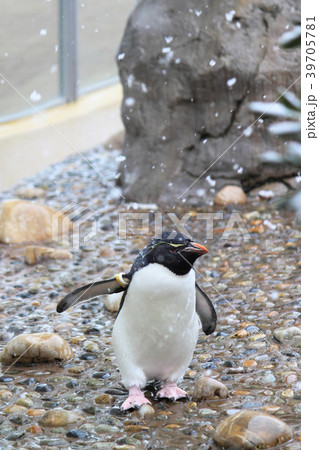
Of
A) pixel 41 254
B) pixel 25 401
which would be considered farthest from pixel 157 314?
pixel 41 254

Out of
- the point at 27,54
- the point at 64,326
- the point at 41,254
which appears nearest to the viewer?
the point at 64,326

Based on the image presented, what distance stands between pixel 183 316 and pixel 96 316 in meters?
0.63

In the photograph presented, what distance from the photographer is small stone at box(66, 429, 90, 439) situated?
56.7 inches

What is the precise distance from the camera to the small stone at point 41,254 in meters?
2.62

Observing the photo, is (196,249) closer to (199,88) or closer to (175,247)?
(175,247)

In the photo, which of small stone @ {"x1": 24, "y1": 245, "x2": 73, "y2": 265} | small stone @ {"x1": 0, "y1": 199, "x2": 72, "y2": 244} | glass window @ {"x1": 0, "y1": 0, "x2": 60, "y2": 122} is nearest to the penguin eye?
small stone @ {"x1": 24, "y1": 245, "x2": 73, "y2": 265}

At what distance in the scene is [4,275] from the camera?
2.52 m

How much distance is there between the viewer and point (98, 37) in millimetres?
4445

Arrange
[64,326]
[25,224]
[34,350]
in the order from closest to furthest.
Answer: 1. [34,350]
2. [64,326]
3. [25,224]

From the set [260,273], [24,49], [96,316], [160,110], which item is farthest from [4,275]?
[24,49]

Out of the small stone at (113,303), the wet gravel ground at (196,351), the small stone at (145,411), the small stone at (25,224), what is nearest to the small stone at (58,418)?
the wet gravel ground at (196,351)

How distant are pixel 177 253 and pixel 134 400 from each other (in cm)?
33

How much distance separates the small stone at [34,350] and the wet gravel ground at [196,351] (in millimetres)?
26
